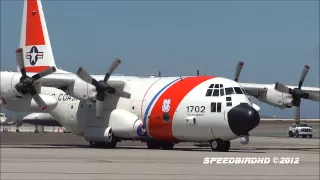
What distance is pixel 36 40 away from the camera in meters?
41.0

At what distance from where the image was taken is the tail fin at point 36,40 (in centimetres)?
4081

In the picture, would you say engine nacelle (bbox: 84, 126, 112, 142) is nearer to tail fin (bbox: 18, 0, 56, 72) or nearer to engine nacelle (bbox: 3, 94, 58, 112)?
engine nacelle (bbox: 3, 94, 58, 112)

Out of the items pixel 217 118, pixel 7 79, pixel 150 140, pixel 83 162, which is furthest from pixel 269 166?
pixel 7 79

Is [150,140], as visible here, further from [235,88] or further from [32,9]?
[32,9]

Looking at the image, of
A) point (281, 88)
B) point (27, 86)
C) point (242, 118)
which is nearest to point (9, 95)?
point (27, 86)

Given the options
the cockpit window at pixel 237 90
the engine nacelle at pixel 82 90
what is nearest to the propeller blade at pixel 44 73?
the engine nacelle at pixel 82 90

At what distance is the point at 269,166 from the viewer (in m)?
19.6

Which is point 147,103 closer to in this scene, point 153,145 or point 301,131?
point 153,145

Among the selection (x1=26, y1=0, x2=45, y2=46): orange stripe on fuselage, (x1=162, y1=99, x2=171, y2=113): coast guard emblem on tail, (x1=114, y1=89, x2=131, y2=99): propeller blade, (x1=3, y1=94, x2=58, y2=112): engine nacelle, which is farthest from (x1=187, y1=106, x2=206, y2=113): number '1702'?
(x1=26, y1=0, x2=45, y2=46): orange stripe on fuselage

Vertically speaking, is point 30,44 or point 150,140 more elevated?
point 30,44

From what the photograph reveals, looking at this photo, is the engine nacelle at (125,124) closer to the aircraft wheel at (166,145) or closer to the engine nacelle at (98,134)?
the engine nacelle at (98,134)

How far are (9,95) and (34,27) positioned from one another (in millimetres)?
9015

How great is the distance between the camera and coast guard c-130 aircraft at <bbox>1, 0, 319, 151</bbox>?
30.6 metres

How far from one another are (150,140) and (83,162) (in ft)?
47.6
